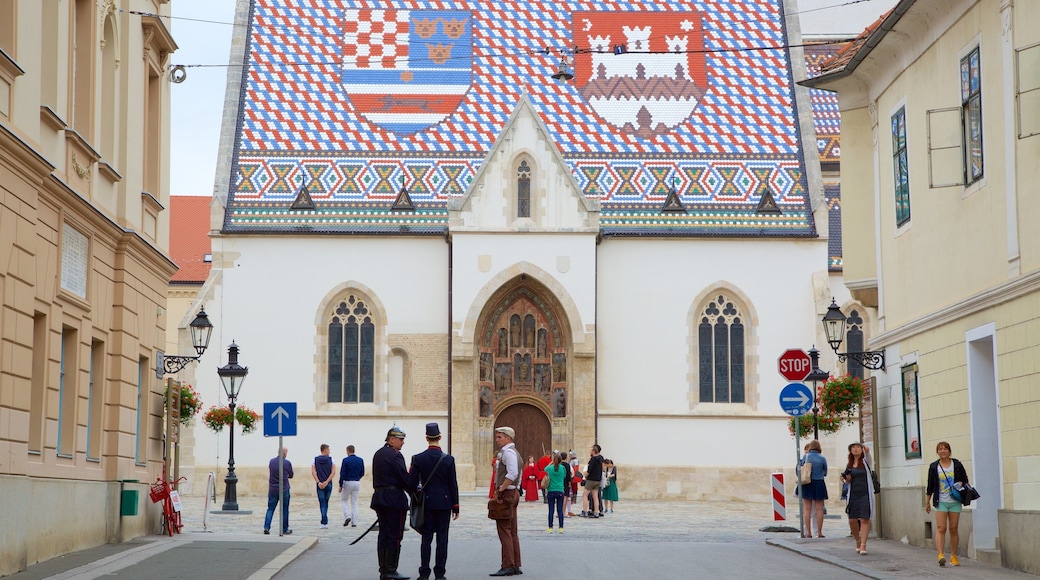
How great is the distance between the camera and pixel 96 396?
20375mm

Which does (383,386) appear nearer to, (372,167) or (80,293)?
(372,167)

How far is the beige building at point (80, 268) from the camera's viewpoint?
1545cm

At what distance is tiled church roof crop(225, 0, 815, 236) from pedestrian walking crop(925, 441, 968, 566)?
25153 mm

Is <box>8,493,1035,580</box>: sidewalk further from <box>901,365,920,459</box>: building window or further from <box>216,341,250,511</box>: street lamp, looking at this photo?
<box>901,365,920,459</box>: building window

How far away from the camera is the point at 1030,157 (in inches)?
650

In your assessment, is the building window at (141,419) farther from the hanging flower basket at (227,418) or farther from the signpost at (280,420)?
the hanging flower basket at (227,418)

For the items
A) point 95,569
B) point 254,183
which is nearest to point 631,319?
point 254,183

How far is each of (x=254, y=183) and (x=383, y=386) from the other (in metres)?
6.78

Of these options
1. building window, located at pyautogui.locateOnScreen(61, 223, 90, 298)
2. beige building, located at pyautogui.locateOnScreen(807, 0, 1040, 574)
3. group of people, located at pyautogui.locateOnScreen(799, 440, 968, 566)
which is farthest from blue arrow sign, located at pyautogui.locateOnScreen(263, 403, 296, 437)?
beige building, located at pyautogui.locateOnScreen(807, 0, 1040, 574)

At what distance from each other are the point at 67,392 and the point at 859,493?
10187 mm

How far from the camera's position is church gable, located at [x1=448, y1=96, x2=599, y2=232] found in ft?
135

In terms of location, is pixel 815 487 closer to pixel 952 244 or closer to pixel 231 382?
pixel 952 244

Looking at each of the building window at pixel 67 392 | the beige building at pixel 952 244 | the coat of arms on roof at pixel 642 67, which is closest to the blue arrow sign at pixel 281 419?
the building window at pixel 67 392

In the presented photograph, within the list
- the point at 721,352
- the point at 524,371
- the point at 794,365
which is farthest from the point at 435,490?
the point at 721,352
